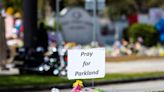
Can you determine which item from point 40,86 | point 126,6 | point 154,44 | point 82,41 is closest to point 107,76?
point 40,86

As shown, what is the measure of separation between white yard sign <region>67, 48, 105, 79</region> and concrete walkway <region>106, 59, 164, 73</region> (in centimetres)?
935

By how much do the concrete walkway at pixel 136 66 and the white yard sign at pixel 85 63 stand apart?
9350mm

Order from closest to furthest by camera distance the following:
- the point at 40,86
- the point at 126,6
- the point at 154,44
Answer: the point at 40,86
the point at 154,44
the point at 126,6

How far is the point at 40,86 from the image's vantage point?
49.9 ft

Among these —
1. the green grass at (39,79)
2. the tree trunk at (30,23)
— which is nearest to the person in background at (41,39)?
the tree trunk at (30,23)

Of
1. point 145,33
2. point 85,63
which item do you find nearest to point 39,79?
point 85,63

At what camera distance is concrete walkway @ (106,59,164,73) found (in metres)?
19.6

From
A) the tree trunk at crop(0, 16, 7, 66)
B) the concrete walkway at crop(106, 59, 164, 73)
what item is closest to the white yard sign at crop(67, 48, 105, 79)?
the tree trunk at crop(0, 16, 7, 66)

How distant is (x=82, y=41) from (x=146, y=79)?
18.1 metres

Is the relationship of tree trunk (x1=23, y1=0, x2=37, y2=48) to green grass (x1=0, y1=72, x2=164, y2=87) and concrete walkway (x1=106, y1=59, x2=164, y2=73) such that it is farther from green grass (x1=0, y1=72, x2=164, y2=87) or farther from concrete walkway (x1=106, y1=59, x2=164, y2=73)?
concrete walkway (x1=106, y1=59, x2=164, y2=73)

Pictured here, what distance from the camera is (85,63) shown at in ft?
32.3

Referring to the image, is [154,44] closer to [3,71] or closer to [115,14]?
[3,71]

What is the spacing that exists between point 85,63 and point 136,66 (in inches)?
451

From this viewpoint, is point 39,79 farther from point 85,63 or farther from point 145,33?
point 145,33
